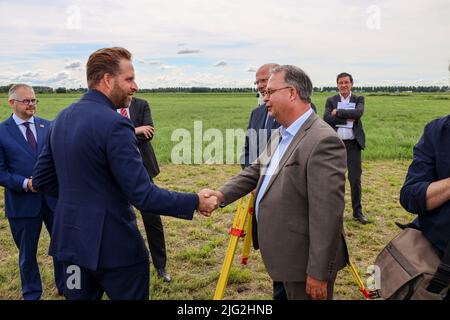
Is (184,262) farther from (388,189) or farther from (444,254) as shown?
(388,189)

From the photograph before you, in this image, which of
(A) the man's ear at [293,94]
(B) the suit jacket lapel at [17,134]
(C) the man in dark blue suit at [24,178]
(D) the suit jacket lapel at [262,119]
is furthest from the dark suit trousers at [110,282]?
(D) the suit jacket lapel at [262,119]

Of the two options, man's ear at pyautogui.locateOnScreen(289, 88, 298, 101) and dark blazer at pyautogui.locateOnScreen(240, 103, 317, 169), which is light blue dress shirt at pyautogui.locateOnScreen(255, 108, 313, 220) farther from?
dark blazer at pyautogui.locateOnScreen(240, 103, 317, 169)

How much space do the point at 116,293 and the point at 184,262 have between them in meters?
3.14

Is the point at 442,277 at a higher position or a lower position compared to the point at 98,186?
lower

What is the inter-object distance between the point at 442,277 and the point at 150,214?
369 centimetres

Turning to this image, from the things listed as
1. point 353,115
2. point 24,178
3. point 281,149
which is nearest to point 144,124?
point 24,178

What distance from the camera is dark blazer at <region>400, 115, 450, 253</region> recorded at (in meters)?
2.29

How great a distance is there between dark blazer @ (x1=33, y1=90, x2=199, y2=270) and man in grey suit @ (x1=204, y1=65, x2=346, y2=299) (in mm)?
822

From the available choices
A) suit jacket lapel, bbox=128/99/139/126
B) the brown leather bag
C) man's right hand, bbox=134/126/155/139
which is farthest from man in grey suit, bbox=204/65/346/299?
suit jacket lapel, bbox=128/99/139/126

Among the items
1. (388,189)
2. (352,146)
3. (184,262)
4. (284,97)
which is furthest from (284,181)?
(388,189)

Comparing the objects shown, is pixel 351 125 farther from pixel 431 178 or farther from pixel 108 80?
pixel 108 80

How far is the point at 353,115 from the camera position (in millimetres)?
7070

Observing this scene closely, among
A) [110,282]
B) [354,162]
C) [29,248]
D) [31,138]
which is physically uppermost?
[31,138]

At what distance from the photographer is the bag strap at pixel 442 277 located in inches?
84.2
